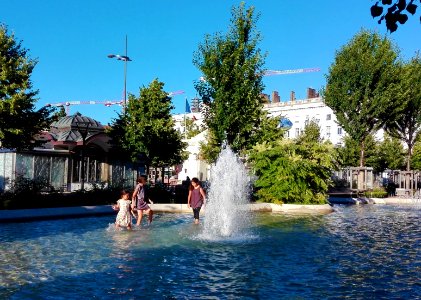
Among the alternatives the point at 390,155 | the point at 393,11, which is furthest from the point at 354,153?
the point at 393,11

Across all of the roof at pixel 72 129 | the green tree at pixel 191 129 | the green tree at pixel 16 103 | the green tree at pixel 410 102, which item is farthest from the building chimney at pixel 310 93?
the green tree at pixel 16 103

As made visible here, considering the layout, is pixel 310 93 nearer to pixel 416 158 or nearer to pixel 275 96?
pixel 275 96

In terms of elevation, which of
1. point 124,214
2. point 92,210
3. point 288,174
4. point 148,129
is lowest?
point 92,210

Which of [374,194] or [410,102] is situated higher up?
[410,102]

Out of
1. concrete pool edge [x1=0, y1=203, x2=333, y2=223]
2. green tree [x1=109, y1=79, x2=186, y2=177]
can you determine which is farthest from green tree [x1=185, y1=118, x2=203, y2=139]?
concrete pool edge [x1=0, y1=203, x2=333, y2=223]

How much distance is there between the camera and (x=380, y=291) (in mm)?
8961

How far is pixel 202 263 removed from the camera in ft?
37.2

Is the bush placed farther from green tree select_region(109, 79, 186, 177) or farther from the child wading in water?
the child wading in water

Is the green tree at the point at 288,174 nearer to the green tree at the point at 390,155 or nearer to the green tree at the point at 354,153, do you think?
the green tree at the point at 354,153

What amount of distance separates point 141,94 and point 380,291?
2604cm

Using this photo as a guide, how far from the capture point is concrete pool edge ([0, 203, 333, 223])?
64.1 feet

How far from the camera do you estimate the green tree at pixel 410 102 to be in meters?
44.3

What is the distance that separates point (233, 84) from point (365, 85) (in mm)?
17977

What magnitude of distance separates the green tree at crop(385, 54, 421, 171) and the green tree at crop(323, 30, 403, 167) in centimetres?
87
